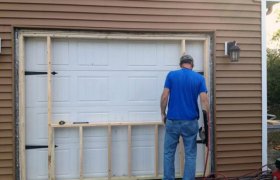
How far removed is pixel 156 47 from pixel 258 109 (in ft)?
5.96

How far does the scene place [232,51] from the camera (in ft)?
18.0

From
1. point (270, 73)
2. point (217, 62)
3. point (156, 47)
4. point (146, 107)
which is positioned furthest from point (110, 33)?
point (270, 73)

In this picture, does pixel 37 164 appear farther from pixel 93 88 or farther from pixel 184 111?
pixel 184 111

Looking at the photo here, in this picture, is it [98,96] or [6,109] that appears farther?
[98,96]

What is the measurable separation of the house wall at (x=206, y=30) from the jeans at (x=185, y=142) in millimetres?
920

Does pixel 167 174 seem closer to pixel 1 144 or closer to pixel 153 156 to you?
pixel 153 156

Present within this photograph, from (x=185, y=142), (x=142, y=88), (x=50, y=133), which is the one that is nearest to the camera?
(x=185, y=142)

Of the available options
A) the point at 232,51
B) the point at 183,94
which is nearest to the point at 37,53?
the point at 183,94

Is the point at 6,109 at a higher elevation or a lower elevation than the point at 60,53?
lower

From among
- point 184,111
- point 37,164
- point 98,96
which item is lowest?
point 37,164

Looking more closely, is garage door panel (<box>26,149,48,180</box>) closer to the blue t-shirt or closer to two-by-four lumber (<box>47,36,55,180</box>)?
two-by-four lumber (<box>47,36,55,180</box>)

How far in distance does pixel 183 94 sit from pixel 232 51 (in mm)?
1261

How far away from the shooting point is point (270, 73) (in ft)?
47.5

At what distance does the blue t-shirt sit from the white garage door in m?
0.77
